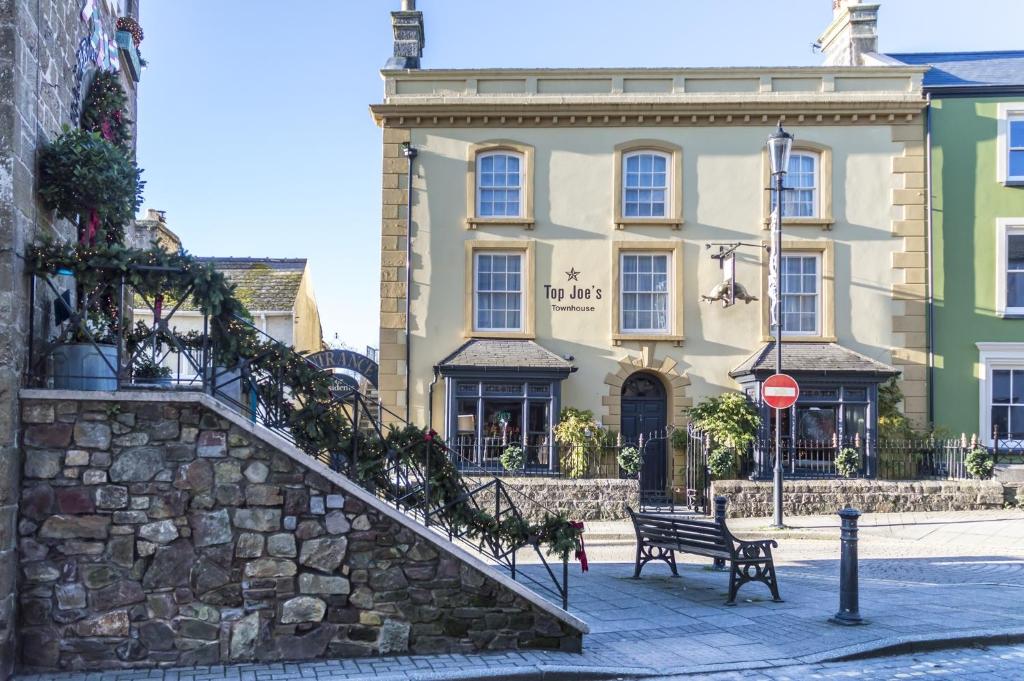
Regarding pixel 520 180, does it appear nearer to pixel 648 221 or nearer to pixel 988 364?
pixel 648 221

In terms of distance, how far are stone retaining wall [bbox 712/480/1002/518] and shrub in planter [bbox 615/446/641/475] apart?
4.87 feet

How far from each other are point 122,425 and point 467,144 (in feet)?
46.9

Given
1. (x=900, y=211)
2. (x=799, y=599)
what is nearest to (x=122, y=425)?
(x=799, y=599)

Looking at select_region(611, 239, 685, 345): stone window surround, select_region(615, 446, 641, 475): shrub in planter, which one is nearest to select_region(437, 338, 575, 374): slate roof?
select_region(611, 239, 685, 345): stone window surround

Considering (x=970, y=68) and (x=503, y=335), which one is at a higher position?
(x=970, y=68)

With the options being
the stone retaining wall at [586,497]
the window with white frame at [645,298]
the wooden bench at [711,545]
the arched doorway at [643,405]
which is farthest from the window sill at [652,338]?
the wooden bench at [711,545]

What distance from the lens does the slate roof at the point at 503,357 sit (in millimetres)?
19484

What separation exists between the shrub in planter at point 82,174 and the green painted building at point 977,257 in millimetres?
17267

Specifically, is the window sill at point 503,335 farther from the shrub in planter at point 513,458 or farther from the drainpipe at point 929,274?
the drainpipe at point 929,274

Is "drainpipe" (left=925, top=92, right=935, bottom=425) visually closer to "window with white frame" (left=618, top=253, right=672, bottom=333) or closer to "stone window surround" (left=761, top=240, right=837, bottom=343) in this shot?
"stone window surround" (left=761, top=240, right=837, bottom=343)

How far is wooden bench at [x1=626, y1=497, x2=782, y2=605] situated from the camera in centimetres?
1010

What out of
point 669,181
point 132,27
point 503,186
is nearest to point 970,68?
point 669,181

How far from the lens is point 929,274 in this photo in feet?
66.8

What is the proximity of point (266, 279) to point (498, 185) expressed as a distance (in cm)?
840
